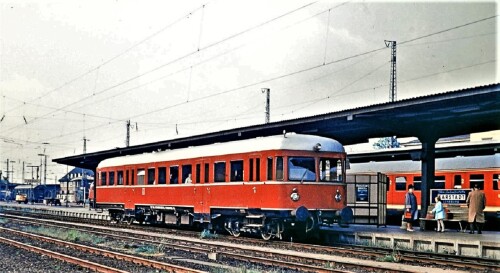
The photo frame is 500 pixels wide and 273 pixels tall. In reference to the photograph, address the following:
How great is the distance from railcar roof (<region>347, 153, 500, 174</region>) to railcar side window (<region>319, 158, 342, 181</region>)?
7.23 m

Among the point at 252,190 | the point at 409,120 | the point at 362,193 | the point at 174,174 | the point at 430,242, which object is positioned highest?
the point at 409,120

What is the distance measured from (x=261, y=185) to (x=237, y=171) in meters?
1.40

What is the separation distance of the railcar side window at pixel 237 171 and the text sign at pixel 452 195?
641 centimetres

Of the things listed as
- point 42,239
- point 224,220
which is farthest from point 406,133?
point 42,239

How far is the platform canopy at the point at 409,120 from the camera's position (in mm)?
16359

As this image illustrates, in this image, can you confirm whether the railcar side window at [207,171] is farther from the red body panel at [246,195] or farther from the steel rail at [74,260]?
the steel rail at [74,260]

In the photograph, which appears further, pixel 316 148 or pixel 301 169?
pixel 316 148

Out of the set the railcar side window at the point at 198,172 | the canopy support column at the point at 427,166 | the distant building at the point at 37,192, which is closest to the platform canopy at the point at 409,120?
the canopy support column at the point at 427,166

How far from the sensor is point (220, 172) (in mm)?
19734

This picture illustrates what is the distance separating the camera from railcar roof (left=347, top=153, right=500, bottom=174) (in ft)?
74.1

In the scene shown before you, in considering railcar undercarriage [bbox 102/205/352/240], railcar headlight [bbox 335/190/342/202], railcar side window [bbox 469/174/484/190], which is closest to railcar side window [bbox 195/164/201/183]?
railcar undercarriage [bbox 102/205/352/240]

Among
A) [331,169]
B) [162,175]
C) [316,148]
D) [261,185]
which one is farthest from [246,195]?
[162,175]

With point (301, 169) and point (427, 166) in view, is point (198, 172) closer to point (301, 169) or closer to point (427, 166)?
point (301, 169)

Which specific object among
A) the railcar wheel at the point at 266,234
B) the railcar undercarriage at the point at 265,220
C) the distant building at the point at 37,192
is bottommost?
the distant building at the point at 37,192
